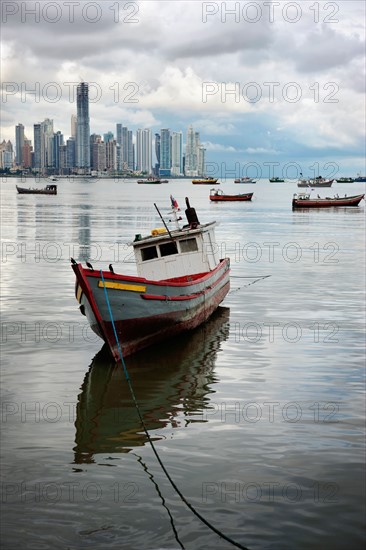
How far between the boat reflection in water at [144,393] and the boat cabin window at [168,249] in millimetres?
3056

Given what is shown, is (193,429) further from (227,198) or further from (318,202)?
(227,198)

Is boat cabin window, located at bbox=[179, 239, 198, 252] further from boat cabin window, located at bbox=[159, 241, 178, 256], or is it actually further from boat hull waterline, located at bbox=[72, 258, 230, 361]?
boat hull waterline, located at bbox=[72, 258, 230, 361]

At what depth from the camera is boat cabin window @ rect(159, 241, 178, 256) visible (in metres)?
25.0

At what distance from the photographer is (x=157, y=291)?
2112 centimetres

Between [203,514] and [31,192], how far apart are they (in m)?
147

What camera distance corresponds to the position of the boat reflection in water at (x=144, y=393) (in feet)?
47.4

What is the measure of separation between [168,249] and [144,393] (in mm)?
8486

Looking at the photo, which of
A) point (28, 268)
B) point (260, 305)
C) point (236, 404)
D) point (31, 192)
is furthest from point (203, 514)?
point (31, 192)

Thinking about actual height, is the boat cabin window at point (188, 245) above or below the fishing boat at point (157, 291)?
above

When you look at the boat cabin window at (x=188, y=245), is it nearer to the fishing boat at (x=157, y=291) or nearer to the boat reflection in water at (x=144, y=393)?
the fishing boat at (x=157, y=291)

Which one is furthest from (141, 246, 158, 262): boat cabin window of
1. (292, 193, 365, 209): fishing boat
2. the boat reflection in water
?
(292, 193, 365, 209): fishing boat

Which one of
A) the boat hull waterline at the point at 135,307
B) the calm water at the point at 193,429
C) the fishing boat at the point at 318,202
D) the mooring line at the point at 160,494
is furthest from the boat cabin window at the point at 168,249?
the fishing boat at the point at 318,202

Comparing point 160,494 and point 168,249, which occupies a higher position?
point 168,249

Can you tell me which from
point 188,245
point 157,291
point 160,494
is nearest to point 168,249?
point 188,245
